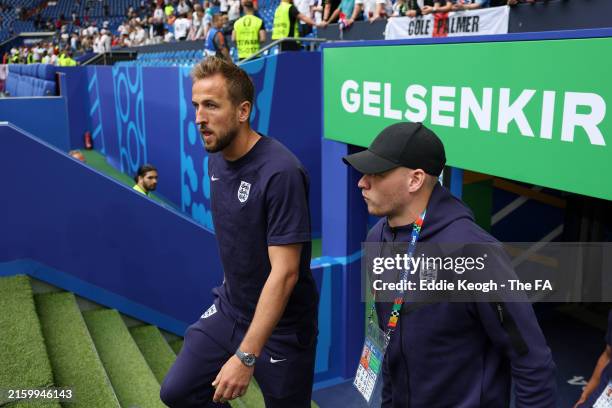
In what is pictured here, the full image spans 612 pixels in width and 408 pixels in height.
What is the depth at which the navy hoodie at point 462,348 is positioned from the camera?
1.74 m

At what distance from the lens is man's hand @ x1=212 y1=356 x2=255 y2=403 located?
2.22 m

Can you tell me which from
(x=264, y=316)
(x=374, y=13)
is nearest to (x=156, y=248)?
(x=264, y=316)

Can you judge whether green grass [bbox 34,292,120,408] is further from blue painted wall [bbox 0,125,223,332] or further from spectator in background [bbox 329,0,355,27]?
spectator in background [bbox 329,0,355,27]

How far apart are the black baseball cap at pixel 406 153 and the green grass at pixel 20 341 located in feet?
6.65

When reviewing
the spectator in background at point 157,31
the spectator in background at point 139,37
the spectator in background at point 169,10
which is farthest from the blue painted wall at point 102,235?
the spectator in background at point 169,10

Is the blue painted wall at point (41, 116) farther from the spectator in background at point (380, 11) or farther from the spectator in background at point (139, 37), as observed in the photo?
the spectator in background at point (139, 37)

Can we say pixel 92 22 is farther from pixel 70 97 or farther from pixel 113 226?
pixel 113 226

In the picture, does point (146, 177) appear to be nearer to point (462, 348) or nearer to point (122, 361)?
point (122, 361)

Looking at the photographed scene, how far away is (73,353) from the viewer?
11.8 ft

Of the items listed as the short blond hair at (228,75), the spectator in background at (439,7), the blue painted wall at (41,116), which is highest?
the spectator in background at (439,7)

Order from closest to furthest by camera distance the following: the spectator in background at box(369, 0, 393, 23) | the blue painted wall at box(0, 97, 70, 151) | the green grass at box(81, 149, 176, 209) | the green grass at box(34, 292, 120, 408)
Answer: the green grass at box(34, 292, 120, 408) → the spectator in background at box(369, 0, 393, 23) → the blue painted wall at box(0, 97, 70, 151) → the green grass at box(81, 149, 176, 209)

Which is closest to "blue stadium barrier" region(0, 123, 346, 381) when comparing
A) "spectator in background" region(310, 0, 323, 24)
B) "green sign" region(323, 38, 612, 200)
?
"green sign" region(323, 38, 612, 200)

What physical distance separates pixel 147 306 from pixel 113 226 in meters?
0.70

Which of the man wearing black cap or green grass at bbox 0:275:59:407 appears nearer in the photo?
the man wearing black cap
